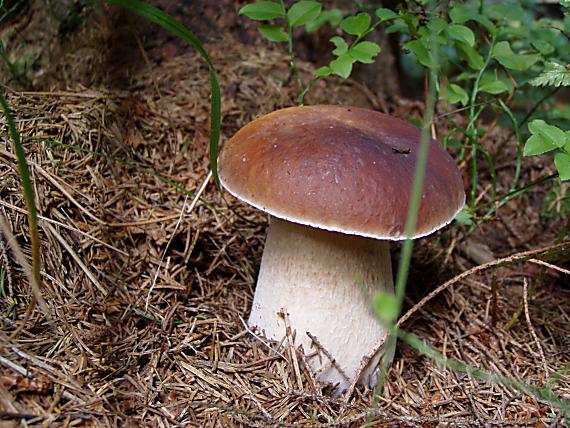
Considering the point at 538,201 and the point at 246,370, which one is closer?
the point at 246,370

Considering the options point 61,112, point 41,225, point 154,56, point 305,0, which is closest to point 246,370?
point 41,225

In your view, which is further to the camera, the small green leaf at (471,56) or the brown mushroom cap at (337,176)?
the small green leaf at (471,56)

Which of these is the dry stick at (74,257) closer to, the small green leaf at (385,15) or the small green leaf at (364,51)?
the small green leaf at (364,51)

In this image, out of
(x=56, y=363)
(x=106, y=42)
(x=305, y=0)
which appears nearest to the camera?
(x=56, y=363)

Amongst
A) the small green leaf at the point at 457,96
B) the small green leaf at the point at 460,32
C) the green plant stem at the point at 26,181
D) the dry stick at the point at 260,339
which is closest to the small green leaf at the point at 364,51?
the small green leaf at the point at 460,32

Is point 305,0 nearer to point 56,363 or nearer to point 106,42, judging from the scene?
point 106,42

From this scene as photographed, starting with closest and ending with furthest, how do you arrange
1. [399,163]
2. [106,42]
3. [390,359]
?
[399,163] → [390,359] → [106,42]

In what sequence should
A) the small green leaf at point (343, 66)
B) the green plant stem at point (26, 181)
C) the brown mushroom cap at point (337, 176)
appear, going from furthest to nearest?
the small green leaf at point (343, 66), the brown mushroom cap at point (337, 176), the green plant stem at point (26, 181)

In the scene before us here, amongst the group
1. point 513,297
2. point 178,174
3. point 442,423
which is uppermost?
point 178,174
